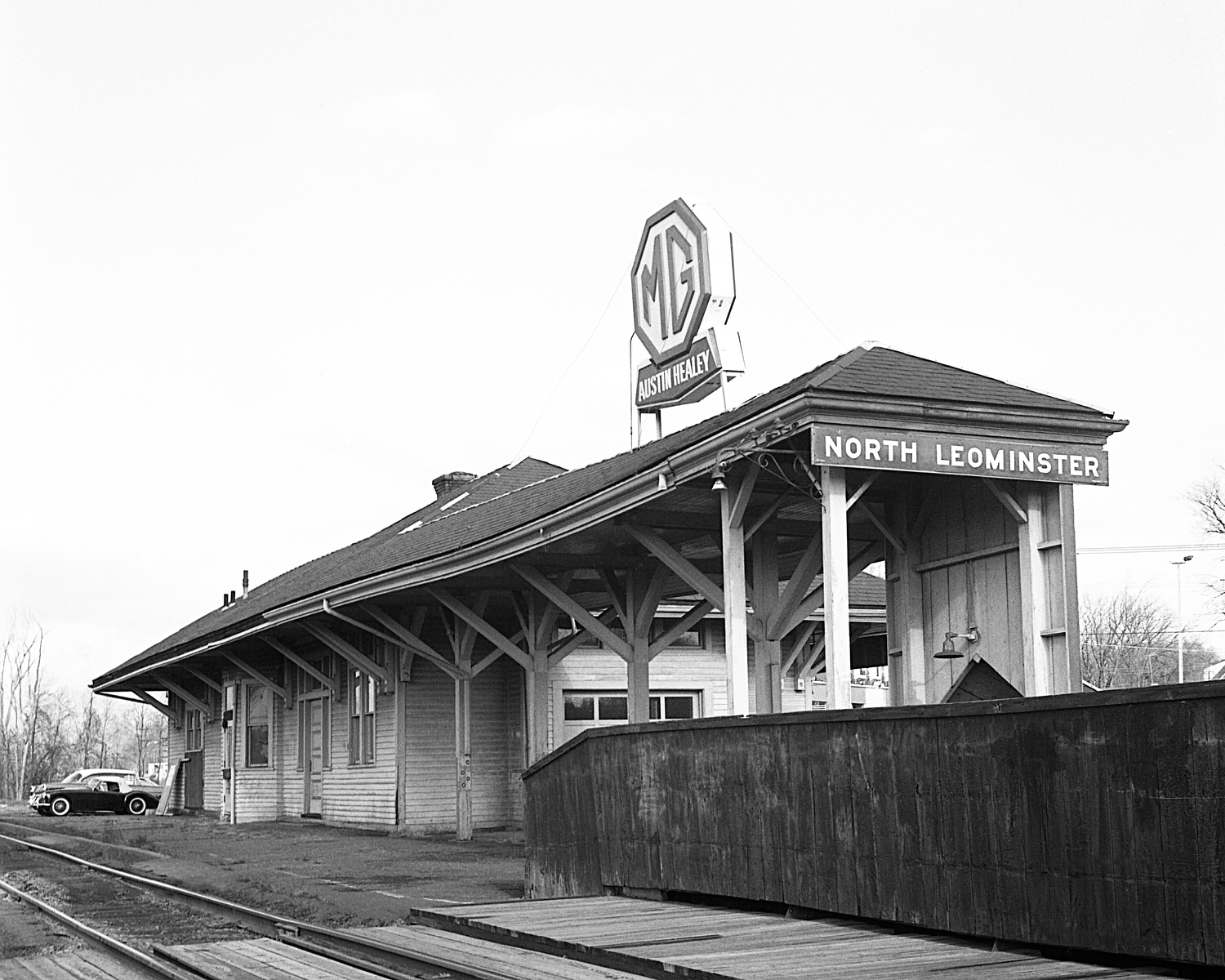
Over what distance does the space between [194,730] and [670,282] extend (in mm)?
29186

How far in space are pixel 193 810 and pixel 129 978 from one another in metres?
31.6

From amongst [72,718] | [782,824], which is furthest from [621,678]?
[72,718]

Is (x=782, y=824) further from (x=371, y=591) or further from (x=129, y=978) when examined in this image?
(x=371, y=591)

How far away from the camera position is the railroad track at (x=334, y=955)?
27.5ft

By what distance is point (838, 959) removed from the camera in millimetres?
7637

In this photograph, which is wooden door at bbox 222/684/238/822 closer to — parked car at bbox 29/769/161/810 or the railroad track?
parked car at bbox 29/769/161/810

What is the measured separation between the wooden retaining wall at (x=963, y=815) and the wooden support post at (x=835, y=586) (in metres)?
1.63

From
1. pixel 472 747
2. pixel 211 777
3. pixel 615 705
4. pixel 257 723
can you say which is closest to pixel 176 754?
pixel 211 777

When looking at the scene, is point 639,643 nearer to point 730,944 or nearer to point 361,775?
point 730,944

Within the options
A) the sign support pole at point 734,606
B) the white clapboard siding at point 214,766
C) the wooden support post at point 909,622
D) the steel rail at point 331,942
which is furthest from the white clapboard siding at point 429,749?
the white clapboard siding at point 214,766

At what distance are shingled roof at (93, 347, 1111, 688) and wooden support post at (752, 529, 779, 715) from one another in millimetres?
1386

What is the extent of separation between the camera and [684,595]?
22828 millimetres

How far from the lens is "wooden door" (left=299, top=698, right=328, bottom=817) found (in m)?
29.9

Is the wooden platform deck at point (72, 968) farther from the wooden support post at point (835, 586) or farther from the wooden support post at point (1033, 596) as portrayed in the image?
the wooden support post at point (1033, 596)
